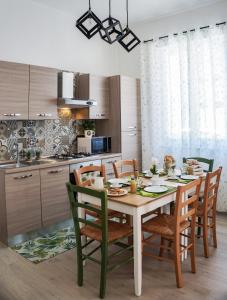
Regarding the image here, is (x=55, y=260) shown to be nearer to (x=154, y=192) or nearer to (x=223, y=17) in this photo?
(x=154, y=192)

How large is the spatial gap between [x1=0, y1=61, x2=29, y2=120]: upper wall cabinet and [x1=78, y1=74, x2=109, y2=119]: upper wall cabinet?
997 mm

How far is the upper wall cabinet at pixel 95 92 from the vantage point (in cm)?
419

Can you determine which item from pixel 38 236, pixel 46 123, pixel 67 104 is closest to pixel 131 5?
pixel 67 104

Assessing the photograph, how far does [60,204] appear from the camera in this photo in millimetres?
3609

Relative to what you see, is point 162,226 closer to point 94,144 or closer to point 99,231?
point 99,231

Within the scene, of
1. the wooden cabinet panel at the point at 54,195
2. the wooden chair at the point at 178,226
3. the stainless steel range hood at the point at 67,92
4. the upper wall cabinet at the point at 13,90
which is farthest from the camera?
the stainless steel range hood at the point at 67,92

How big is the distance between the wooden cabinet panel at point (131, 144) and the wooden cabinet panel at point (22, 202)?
1.61 meters

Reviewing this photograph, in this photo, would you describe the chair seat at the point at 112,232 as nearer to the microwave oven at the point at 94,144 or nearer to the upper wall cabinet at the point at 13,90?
the upper wall cabinet at the point at 13,90

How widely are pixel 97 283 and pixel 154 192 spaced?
0.93 m

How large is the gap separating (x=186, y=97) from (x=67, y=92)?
1.78 metres

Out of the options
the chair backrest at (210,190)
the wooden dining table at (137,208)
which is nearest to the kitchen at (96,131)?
the wooden dining table at (137,208)

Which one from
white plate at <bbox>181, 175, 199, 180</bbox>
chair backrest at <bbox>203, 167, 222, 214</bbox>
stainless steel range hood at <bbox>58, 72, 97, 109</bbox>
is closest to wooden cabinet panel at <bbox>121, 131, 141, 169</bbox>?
stainless steel range hood at <bbox>58, 72, 97, 109</bbox>

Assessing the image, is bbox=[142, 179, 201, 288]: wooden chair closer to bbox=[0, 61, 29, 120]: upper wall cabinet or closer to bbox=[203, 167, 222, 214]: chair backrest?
bbox=[203, 167, 222, 214]: chair backrest

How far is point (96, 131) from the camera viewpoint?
4.72m
